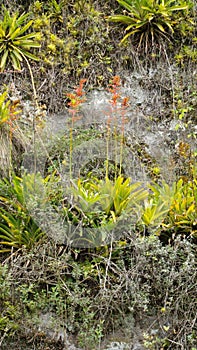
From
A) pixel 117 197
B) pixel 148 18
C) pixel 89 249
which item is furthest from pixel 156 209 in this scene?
pixel 148 18

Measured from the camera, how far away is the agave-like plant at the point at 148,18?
637cm

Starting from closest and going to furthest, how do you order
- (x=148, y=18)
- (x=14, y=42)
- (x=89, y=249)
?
(x=89, y=249)
(x=14, y=42)
(x=148, y=18)

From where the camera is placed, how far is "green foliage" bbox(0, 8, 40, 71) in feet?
20.0

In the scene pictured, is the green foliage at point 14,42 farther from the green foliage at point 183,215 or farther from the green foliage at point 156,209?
the green foliage at point 183,215

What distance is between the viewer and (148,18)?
6.35m

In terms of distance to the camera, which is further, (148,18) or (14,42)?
(148,18)

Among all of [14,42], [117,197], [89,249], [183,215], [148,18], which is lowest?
[89,249]

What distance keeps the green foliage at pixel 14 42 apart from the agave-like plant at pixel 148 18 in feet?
3.98

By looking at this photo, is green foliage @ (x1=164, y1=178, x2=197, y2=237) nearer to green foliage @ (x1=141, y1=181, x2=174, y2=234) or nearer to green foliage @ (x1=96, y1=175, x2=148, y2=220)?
green foliage @ (x1=141, y1=181, x2=174, y2=234)

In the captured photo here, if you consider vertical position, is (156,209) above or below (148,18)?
below

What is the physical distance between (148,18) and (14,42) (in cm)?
173

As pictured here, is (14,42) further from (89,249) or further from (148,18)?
(89,249)

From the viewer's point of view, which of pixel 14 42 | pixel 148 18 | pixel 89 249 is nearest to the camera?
pixel 89 249

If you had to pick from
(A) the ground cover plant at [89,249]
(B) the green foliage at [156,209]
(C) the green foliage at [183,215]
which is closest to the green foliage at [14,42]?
(A) the ground cover plant at [89,249]
